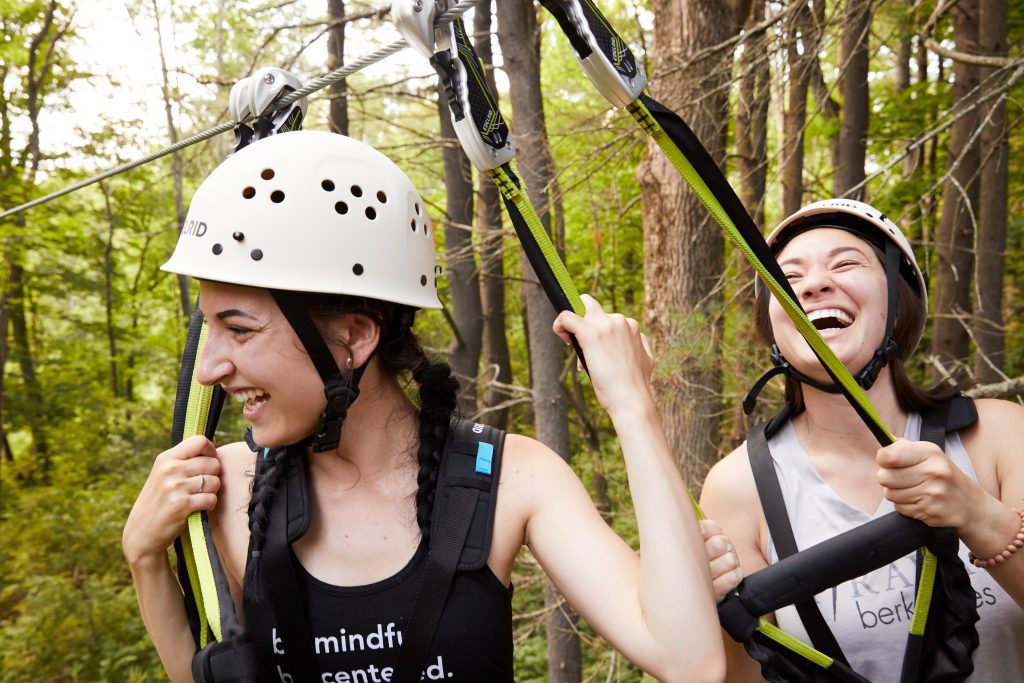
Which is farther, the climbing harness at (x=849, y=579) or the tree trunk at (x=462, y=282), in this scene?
the tree trunk at (x=462, y=282)

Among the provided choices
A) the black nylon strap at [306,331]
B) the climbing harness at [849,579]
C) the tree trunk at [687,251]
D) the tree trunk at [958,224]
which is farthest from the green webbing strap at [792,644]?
the tree trunk at [958,224]

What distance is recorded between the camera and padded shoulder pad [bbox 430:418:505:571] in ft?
5.54

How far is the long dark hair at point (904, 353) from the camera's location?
2084 millimetres

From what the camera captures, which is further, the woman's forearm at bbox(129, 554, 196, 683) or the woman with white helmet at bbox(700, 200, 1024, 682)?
the woman with white helmet at bbox(700, 200, 1024, 682)

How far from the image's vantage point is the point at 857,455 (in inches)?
83.0

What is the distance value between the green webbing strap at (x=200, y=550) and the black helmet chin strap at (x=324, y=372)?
→ 0.33 meters

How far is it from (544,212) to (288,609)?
3918 mm

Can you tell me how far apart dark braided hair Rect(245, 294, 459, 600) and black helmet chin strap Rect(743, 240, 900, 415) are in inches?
34.4

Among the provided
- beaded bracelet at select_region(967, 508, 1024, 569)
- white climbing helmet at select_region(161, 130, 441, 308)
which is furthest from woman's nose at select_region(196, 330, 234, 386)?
beaded bracelet at select_region(967, 508, 1024, 569)

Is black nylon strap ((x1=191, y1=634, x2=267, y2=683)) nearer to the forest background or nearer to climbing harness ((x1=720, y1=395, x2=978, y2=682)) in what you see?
climbing harness ((x1=720, y1=395, x2=978, y2=682))

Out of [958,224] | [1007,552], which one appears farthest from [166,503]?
[958,224]

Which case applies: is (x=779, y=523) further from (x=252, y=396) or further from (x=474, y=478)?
(x=252, y=396)

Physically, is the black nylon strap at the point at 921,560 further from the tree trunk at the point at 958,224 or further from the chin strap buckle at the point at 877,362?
the tree trunk at the point at 958,224

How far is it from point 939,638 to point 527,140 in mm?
4686
